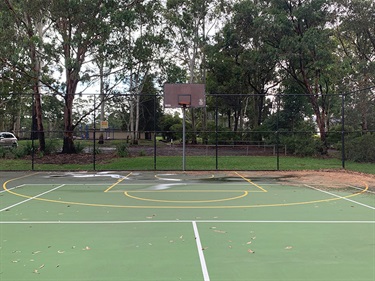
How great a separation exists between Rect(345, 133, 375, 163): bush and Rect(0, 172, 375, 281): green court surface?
1122 cm

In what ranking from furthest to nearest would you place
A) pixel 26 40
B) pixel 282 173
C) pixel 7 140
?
pixel 7 140
pixel 26 40
pixel 282 173

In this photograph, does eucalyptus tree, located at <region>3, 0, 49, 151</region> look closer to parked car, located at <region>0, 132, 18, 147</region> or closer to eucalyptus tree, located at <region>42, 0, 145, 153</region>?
eucalyptus tree, located at <region>42, 0, 145, 153</region>

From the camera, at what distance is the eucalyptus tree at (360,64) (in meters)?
22.4

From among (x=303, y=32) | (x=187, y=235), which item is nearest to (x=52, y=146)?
(x=303, y=32)

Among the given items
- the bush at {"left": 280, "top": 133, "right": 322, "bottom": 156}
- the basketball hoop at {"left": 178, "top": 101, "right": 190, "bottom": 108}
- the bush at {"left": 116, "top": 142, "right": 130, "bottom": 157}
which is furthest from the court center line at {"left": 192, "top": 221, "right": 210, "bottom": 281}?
the bush at {"left": 280, "top": 133, "right": 322, "bottom": 156}

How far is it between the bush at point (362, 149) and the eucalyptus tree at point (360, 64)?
2853 mm

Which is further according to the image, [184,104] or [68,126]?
[68,126]

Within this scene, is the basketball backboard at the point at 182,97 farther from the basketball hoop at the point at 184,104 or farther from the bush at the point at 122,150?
the bush at the point at 122,150

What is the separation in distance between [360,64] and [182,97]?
1506 cm

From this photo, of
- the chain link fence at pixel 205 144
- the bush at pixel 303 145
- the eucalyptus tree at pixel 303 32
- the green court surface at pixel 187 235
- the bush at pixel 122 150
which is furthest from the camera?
the bush at pixel 303 145

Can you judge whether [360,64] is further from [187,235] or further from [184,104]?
[187,235]

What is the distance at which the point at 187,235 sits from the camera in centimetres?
537

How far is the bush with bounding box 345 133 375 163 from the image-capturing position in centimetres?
1970

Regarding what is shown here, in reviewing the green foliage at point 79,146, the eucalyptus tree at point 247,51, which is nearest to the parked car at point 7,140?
the green foliage at point 79,146
